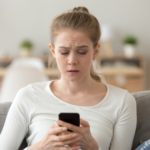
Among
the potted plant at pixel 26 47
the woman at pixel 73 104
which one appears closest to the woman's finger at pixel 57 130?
the woman at pixel 73 104

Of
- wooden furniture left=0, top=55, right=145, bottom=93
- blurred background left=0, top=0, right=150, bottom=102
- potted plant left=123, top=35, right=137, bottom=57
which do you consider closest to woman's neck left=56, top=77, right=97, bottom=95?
wooden furniture left=0, top=55, right=145, bottom=93

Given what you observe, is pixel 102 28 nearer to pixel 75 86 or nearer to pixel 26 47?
pixel 26 47

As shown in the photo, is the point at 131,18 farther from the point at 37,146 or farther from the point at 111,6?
the point at 37,146

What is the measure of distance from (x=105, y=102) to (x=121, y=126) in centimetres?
13

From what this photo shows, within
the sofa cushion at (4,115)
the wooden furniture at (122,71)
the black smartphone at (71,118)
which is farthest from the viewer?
the wooden furniture at (122,71)

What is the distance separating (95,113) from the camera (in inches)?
46.0

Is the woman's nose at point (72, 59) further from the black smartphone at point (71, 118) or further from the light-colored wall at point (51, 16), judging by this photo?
the light-colored wall at point (51, 16)

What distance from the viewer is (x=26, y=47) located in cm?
474

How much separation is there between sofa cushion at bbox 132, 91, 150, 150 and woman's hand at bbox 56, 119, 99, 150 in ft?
1.03

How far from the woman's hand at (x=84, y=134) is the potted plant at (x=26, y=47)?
3885mm

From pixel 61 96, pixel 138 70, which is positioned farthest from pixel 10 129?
pixel 138 70

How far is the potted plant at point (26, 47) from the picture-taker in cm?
472

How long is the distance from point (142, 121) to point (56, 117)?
447 millimetres

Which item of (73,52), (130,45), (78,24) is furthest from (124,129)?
(130,45)
